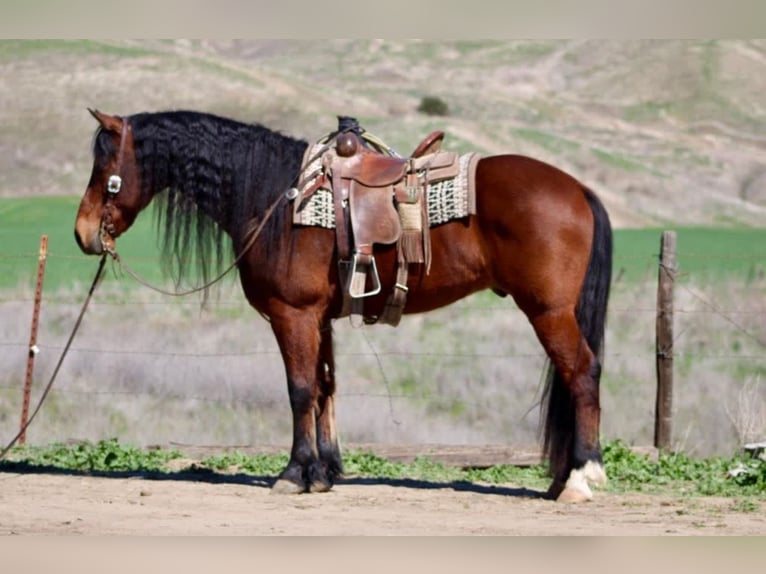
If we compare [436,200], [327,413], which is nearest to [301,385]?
[327,413]

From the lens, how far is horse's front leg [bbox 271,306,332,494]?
743cm

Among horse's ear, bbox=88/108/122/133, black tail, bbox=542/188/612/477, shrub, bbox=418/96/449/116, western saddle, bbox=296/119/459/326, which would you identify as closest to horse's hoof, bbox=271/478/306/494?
western saddle, bbox=296/119/459/326

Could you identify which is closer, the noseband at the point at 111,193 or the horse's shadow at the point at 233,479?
the noseband at the point at 111,193

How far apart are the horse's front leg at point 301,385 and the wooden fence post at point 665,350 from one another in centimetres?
295

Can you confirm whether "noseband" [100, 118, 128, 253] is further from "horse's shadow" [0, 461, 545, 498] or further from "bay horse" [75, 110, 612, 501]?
"horse's shadow" [0, 461, 545, 498]

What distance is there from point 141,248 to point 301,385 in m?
15.7

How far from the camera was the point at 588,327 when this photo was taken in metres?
7.29

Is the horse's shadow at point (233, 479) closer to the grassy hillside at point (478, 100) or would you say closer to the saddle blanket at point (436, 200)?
the saddle blanket at point (436, 200)

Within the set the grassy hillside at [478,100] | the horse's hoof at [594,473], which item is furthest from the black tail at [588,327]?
the grassy hillside at [478,100]

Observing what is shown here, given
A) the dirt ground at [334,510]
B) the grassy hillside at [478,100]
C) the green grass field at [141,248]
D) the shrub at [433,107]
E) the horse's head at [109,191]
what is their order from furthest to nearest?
the shrub at [433,107], the grassy hillside at [478,100], the green grass field at [141,248], the horse's head at [109,191], the dirt ground at [334,510]

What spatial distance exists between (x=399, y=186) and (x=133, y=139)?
166 cm

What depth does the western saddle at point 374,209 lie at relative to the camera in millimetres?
7281

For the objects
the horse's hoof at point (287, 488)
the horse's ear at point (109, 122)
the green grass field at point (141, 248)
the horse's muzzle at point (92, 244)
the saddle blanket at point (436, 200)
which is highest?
the green grass field at point (141, 248)

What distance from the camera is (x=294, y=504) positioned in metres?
7.14
